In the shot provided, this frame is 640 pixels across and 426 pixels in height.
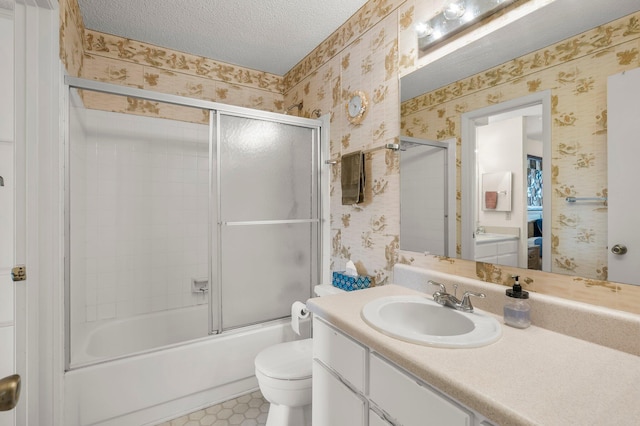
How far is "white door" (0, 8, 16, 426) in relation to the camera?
115cm

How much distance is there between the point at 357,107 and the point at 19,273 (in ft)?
5.99

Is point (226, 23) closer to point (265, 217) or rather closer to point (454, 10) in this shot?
point (265, 217)

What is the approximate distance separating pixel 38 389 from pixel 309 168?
1851 mm

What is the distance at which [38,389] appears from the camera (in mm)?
1296

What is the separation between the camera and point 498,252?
1204mm

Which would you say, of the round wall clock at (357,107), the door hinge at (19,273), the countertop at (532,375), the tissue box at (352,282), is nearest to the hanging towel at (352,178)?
the round wall clock at (357,107)

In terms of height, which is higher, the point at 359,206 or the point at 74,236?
the point at 359,206

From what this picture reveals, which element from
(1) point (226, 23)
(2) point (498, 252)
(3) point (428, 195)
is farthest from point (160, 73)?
(2) point (498, 252)

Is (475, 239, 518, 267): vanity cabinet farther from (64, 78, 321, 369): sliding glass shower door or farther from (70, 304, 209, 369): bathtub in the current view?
(70, 304, 209, 369): bathtub

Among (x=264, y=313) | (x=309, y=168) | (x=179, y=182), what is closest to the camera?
(x=264, y=313)

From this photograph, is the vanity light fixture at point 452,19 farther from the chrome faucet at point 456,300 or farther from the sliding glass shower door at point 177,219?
the chrome faucet at point 456,300

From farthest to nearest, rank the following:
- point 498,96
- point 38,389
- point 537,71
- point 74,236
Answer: point 74,236, point 38,389, point 498,96, point 537,71

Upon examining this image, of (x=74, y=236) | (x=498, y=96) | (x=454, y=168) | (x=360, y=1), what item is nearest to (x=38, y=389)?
(x=74, y=236)

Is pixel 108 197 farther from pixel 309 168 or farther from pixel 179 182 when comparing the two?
pixel 309 168
